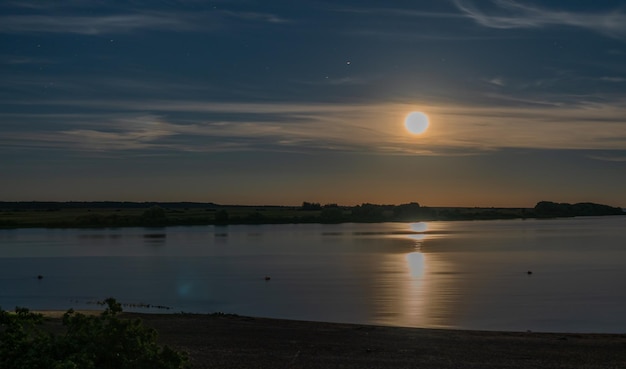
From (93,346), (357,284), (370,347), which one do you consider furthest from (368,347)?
(357,284)

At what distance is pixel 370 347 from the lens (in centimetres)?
1777

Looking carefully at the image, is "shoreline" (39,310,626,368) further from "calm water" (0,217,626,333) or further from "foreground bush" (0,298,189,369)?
"calm water" (0,217,626,333)

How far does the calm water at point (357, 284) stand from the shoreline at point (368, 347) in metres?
6.50

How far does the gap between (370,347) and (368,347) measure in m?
0.05

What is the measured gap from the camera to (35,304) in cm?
3509

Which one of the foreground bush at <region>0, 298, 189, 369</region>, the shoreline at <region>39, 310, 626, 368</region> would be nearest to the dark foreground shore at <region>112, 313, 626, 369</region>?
the shoreline at <region>39, 310, 626, 368</region>

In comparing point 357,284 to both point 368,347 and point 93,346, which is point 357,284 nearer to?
point 368,347

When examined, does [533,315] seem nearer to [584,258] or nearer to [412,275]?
[412,275]

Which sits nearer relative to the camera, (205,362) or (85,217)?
(205,362)

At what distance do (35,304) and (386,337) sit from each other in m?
21.6

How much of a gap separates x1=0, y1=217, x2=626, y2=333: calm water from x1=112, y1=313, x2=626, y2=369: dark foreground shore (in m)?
6.65

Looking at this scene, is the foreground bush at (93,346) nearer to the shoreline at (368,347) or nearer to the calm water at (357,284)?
the shoreline at (368,347)

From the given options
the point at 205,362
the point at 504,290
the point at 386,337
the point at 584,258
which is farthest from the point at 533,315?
the point at 584,258

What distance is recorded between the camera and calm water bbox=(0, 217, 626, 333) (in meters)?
30.9
